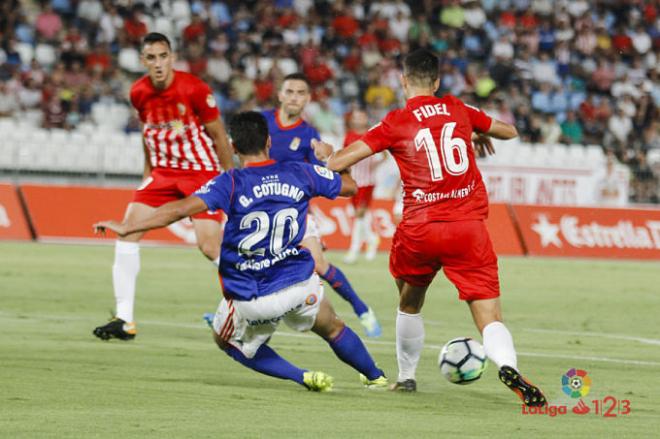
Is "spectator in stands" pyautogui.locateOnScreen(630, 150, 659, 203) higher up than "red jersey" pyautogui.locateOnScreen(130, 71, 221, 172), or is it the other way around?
"red jersey" pyautogui.locateOnScreen(130, 71, 221, 172)

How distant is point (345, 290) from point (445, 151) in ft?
13.4

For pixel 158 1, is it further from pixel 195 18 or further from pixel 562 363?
pixel 562 363

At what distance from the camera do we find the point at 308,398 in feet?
26.3

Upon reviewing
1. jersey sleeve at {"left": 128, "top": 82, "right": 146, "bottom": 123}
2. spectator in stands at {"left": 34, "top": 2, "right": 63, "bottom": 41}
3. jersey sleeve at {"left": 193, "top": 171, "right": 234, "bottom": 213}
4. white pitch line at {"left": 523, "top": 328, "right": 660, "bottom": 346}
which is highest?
spectator in stands at {"left": 34, "top": 2, "right": 63, "bottom": 41}

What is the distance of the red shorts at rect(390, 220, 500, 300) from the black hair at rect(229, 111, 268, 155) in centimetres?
109

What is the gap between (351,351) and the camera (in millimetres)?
8422

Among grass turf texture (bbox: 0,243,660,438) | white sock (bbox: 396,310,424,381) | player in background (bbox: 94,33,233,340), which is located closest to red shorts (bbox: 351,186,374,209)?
grass turf texture (bbox: 0,243,660,438)

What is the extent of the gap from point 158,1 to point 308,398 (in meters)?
22.9

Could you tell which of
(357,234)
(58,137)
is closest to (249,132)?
(357,234)

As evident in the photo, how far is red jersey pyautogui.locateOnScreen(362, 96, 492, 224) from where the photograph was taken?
26.8ft

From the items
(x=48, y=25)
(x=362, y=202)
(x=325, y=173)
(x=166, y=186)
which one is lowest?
(x=362, y=202)

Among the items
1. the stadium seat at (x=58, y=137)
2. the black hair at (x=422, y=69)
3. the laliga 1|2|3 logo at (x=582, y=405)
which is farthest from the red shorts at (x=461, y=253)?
the stadium seat at (x=58, y=137)

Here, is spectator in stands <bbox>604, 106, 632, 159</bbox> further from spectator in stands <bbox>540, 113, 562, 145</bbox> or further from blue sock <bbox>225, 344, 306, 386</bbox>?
blue sock <bbox>225, 344, 306, 386</bbox>

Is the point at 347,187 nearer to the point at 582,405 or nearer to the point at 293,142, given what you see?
the point at 582,405
